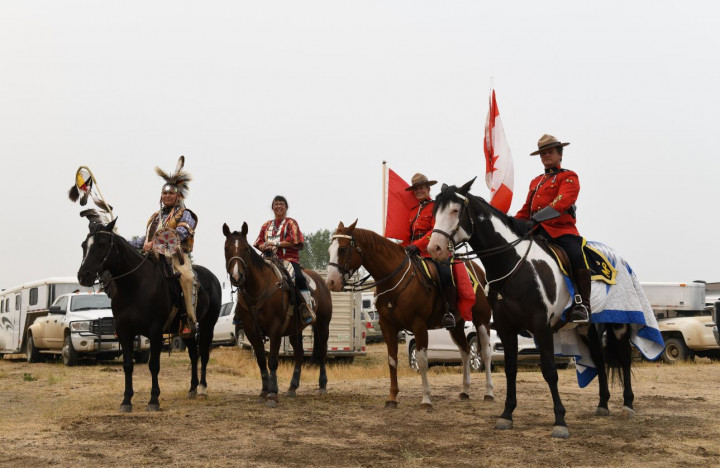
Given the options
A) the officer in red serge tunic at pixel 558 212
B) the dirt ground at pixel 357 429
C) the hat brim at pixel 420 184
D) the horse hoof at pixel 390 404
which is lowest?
the dirt ground at pixel 357 429

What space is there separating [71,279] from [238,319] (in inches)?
616

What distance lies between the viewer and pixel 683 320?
2044 cm

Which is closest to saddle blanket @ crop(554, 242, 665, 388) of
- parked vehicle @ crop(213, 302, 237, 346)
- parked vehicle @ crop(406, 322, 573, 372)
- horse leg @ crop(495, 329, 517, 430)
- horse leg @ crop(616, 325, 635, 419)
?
horse leg @ crop(616, 325, 635, 419)

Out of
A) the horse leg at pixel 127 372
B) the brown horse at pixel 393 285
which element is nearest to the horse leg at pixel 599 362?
the brown horse at pixel 393 285

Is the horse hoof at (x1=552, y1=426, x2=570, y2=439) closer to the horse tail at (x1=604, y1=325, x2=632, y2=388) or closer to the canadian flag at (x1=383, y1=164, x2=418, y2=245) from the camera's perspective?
the horse tail at (x1=604, y1=325, x2=632, y2=388)

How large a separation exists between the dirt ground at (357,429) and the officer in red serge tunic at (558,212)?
1.56 metres

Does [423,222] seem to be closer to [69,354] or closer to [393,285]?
[393,285]

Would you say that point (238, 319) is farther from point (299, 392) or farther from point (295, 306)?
point (299, 392)

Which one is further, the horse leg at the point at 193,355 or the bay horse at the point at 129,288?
the horse leg at the point at 193,355

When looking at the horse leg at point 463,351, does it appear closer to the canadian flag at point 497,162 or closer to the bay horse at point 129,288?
the canadian flag at point 497,162

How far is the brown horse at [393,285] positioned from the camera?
1012 cm

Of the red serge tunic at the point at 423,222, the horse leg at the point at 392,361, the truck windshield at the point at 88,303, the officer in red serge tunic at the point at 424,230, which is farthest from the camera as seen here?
the truck windshield at the point at 88,303

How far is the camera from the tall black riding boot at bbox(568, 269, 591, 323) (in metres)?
8.50

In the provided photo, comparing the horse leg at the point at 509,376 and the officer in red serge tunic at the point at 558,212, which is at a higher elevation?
the officer in red serge tunic at the point at 558,212
